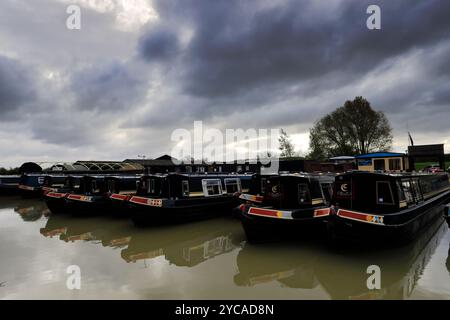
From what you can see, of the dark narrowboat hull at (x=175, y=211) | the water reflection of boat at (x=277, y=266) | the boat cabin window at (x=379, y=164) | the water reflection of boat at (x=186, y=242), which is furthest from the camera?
the boat cabin window at (x=379, y=164)

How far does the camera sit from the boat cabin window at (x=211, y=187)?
14287mm

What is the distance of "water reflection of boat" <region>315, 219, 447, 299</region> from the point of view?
19.8 ft

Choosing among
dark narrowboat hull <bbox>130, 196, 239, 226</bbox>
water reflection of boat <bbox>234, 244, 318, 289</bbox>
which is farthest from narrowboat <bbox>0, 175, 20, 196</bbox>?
water reflection of boat <bbox>234, 244, 318, 289</bbox>

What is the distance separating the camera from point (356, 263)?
295 inches

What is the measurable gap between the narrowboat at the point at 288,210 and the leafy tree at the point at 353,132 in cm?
3520

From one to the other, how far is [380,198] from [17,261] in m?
10.7

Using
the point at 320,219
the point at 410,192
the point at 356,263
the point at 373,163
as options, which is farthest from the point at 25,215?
the point at 373,163

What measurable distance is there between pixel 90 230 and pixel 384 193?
37.2 ft

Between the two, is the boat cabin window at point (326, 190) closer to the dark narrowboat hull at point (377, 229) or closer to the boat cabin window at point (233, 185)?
the dark narrowboat hull at point (377, 229)

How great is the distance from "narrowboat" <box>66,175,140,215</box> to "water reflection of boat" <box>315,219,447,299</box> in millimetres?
10496

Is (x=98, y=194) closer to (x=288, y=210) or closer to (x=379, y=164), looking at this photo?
(x=288, y=210)

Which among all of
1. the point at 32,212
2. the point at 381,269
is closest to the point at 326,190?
the point at 381,269

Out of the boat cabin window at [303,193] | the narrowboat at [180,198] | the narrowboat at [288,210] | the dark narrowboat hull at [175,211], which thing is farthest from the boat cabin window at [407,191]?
the dark narrowboat hull at [175,211]
